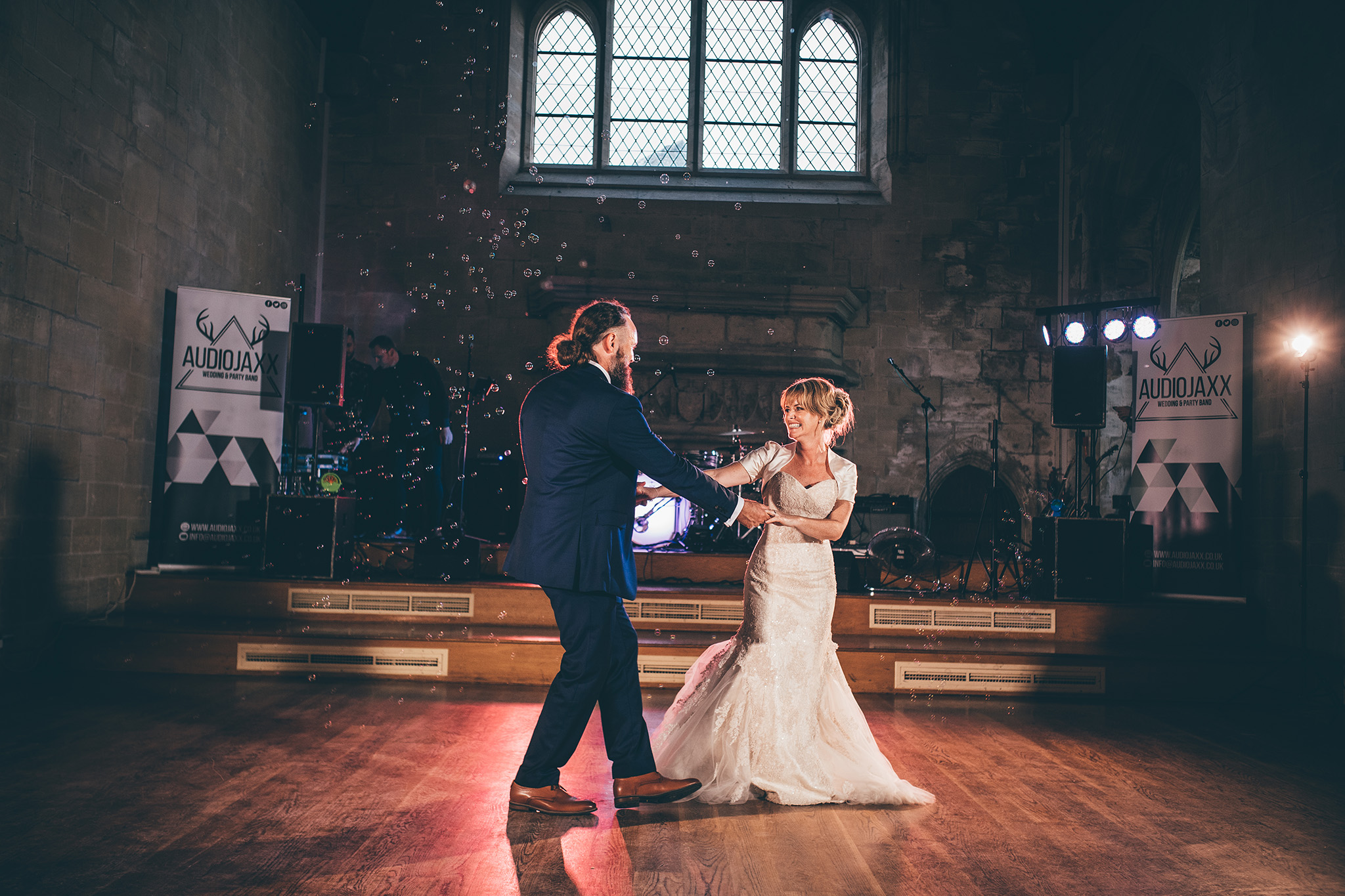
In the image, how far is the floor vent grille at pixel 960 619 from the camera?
5.77 m

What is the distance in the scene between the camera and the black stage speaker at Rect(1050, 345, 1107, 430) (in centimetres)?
668

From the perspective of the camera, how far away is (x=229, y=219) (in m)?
7.30

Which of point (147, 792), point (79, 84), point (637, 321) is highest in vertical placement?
point (79, 84)

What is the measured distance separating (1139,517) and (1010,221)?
4120mm

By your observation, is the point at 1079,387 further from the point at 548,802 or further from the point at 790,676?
the point at 548,802

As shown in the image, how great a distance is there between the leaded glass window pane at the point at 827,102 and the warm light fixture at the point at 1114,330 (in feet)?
12.2

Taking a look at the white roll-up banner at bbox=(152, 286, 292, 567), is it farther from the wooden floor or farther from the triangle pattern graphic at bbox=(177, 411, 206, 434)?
the wooden floor

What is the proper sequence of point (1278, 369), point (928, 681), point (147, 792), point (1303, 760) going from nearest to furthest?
point (147, 792), point (1303, 760), point (928, 681), point (1278, 369)

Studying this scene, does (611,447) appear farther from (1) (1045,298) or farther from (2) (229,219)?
(1) (1045,298)

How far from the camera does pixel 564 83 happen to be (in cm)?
990

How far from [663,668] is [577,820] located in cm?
232

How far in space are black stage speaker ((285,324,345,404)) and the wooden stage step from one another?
1.50 m

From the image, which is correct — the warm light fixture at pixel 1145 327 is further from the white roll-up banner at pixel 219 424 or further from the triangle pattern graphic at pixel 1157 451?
the white roll-up banner at pixel 219 424

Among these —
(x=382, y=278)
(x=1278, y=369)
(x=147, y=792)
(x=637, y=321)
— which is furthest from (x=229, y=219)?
(x=1278, y=369)
